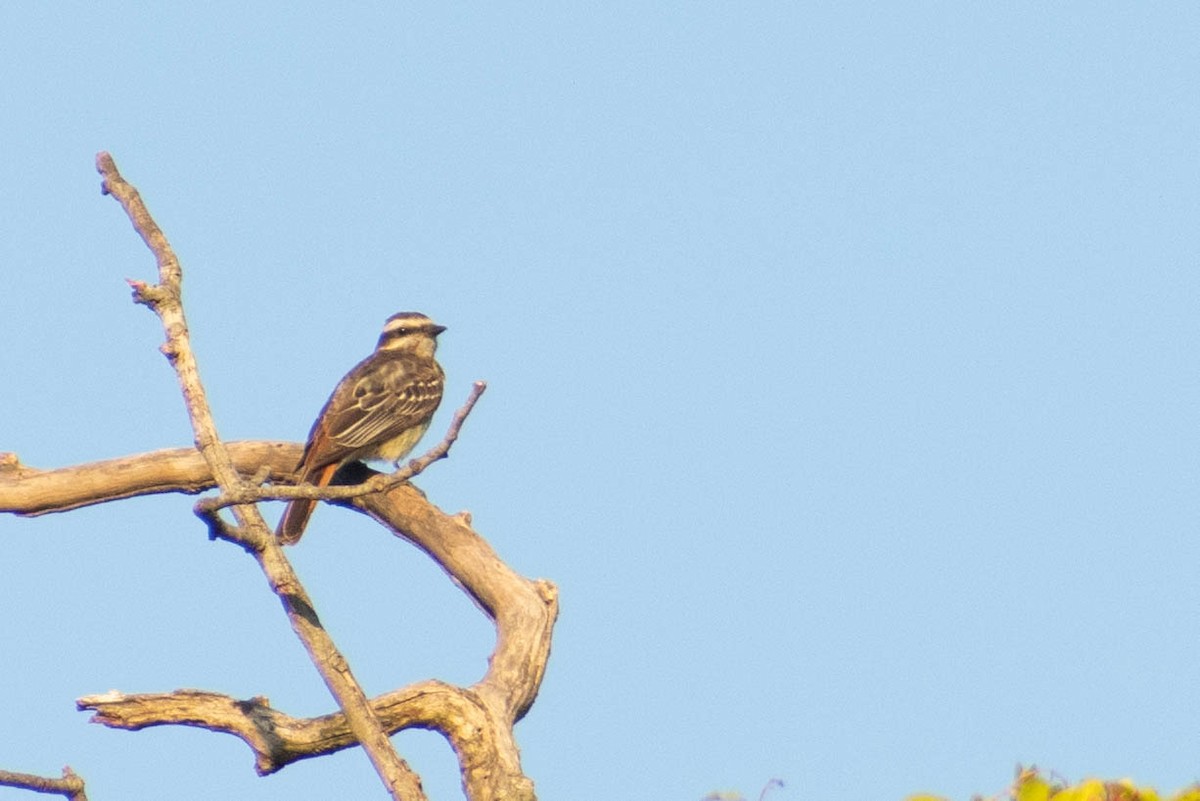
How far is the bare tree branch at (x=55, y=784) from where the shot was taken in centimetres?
601

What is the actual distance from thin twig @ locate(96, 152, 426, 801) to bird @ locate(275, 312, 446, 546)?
4.45 metres

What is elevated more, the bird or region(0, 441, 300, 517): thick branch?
the bird

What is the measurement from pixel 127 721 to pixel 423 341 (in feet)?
22.8

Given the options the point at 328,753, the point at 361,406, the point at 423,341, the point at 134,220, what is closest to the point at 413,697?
the point at 328,753

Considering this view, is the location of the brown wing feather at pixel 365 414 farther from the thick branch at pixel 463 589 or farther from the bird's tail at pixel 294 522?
the thick branch at pixel 463 589

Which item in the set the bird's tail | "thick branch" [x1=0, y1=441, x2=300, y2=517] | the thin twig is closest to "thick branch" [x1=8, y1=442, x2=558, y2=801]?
"thick branch" [x1=0, y1=441, x2=300, y2=517]

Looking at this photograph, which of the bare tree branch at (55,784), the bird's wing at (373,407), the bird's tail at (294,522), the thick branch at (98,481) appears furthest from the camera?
the bird's wing at (373,407)

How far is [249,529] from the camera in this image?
641 cm

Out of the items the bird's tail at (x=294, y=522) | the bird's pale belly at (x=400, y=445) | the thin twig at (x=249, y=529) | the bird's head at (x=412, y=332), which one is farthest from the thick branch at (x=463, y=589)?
the bird's head at (x=412, y=332)

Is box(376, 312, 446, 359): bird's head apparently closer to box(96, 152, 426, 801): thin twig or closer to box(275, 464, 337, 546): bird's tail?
box(275, 464, 337, 546): bird's tail

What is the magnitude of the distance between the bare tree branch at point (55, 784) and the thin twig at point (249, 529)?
3.33 feet

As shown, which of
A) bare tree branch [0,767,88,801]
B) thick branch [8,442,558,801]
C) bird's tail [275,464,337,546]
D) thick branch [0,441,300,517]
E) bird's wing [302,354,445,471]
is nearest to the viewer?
bare tree branch [0,767,88,801]

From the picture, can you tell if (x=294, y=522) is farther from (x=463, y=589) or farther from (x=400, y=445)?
(x=463, y=589)

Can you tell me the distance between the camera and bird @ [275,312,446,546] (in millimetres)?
11531
